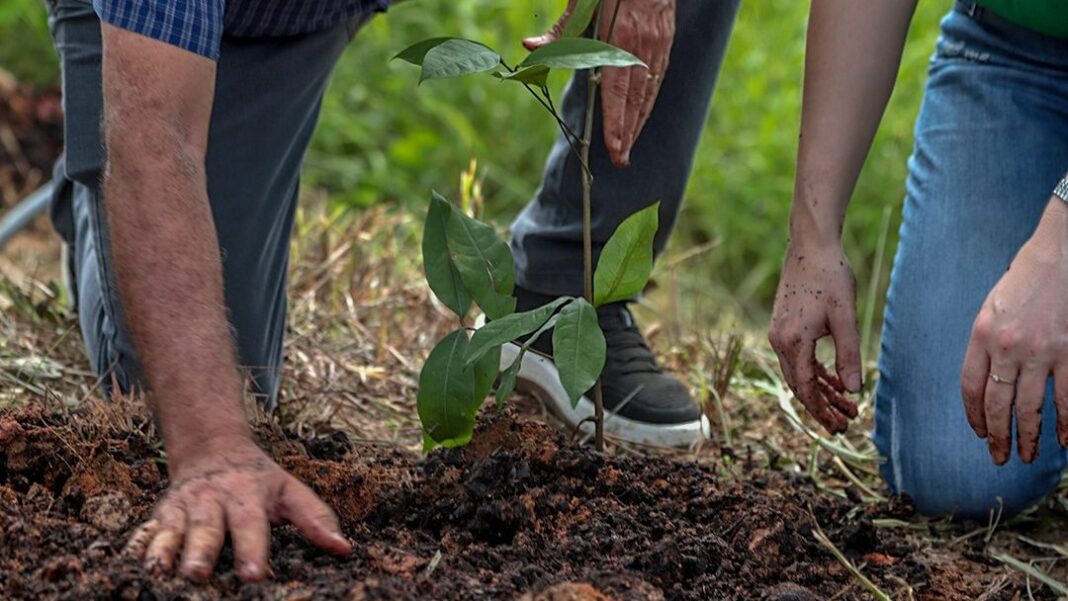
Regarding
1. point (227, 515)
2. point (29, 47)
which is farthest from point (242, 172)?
point (29, 47)

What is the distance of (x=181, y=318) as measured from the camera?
1274 mm

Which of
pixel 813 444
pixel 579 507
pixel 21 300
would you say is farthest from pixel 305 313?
pixel 579 507

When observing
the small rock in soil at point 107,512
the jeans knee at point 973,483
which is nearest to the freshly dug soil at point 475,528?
the small rock in soil at point 107,512

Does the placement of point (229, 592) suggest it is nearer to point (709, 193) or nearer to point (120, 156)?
point (120, 156)

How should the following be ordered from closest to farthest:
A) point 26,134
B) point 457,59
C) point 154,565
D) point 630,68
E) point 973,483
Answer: point 154,565, point 457,59, point 630,68, point 973,483, point 26,134

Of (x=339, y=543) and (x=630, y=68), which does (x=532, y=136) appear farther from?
(x=339, y=543)

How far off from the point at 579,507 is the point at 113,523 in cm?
48

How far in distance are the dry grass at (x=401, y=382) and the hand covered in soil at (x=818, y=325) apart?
0.55 ft

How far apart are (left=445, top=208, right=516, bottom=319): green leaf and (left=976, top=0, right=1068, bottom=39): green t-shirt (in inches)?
35.8

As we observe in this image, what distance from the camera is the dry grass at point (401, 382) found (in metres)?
1.83

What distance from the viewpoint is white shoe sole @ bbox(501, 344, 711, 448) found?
2041mm

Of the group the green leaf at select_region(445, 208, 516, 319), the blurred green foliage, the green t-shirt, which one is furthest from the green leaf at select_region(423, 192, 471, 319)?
the blurred green foliage

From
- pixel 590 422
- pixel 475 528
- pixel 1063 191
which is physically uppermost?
pixel 1063 191

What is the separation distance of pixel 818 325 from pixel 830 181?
19 cm
